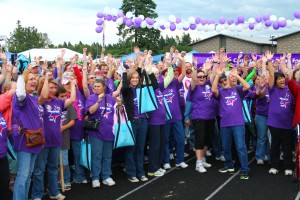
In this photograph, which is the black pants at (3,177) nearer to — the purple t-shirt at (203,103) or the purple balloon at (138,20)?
the purple t-shirt at (203,103)

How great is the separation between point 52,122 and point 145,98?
5.97 feet

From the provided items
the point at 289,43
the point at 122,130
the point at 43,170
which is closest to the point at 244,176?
the point at 122,130

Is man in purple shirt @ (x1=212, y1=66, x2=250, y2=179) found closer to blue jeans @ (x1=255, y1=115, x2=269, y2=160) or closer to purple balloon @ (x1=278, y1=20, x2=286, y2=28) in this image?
blue jeans @ (x1=255, y1=115, x2=269, y2=160)

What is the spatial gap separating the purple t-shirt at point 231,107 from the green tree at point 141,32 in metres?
37.4

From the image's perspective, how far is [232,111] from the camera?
268 inches

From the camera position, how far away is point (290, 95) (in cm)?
675

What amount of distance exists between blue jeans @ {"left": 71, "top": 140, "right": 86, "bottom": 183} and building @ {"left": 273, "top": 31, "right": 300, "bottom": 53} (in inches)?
1455

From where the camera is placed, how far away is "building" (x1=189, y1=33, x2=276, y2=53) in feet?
150

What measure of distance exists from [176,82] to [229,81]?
3.49 ft

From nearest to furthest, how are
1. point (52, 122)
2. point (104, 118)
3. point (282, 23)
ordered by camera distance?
Answer: point (52, 122) < point (104, 118) < point (282, 23)

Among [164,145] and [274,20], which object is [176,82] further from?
[274,20]

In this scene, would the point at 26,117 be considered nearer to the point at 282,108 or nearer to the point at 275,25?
the point at 282,108

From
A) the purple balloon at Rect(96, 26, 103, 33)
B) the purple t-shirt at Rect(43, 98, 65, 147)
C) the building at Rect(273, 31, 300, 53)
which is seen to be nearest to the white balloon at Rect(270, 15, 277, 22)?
the purple balloon at Rect(96, 26, 103, 33)

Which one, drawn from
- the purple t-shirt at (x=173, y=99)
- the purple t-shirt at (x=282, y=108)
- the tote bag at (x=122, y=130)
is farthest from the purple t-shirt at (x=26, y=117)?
the purple t-shirt at (x=282, y=108)
